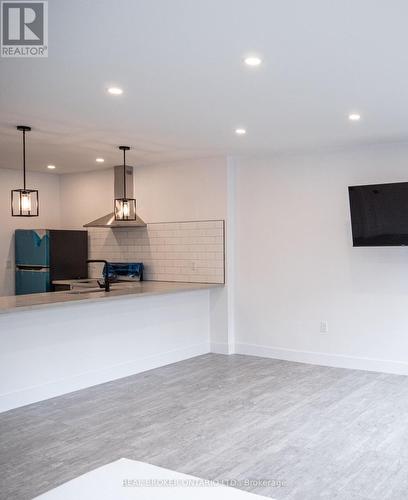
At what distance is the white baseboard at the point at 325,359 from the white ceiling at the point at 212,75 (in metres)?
2.33

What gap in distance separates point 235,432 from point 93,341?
6.37 ft

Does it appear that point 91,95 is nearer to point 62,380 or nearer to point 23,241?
point 62,380

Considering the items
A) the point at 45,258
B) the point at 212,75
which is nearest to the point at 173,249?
the point at 45,258

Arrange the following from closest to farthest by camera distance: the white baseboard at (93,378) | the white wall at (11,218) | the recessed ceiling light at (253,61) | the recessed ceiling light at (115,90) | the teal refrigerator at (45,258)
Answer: the recessed ceiling light at (253,61)
the recessed ceiling light at (115,90)
the white baseboard at (93,378)
the teal refrigerator at (45,258)
the white wall at (11,218)

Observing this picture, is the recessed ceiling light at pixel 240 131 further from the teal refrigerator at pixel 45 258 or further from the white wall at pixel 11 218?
the white wall at pixel 11 218

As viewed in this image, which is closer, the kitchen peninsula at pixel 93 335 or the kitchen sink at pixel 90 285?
the kitchen peninsula at pixel 93 335

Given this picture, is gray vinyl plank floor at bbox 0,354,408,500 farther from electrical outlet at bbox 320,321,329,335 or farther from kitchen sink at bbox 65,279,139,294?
kitchen sink at bbox 65,279,139,294

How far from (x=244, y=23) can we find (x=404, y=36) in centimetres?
88

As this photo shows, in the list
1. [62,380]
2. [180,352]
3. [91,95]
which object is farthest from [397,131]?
[62,380]

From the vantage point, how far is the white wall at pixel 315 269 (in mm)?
5492

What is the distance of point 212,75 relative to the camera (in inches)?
131

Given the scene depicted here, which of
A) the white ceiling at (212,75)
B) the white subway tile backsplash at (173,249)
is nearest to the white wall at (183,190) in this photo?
the white subway tile backsplash at (173,249)

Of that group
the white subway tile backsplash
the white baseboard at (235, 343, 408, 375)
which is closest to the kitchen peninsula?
the white subway tile backsplash

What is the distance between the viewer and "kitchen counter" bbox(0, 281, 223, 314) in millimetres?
4375
